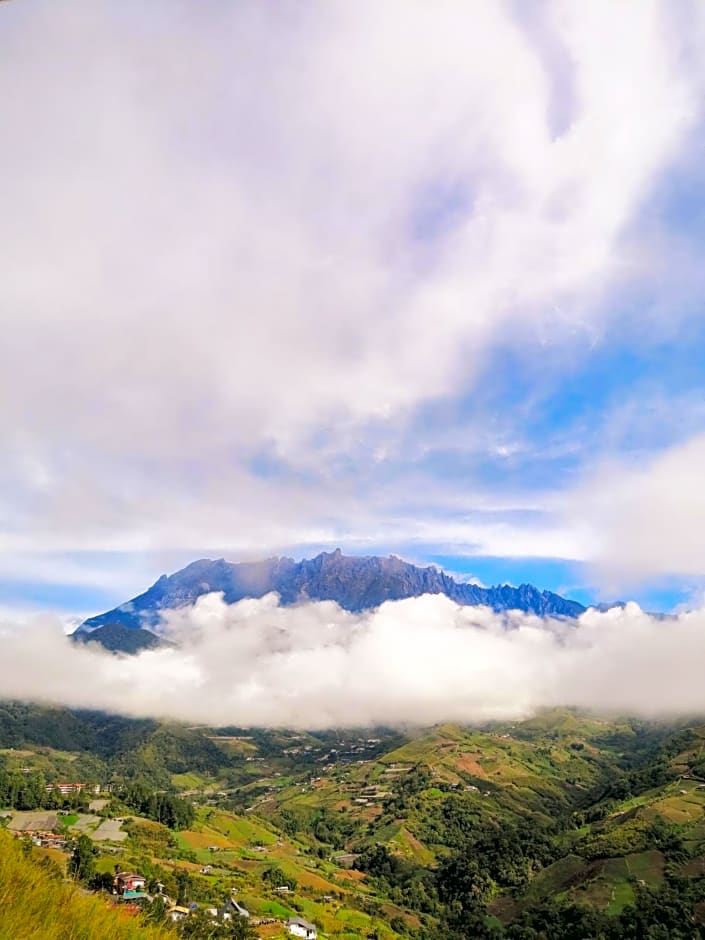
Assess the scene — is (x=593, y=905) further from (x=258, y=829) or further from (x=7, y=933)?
(x=7, y=933)

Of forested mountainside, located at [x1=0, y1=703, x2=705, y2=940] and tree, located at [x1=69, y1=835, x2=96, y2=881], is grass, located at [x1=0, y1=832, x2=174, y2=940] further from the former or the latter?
forested mountainside, located at [x1=0, y1=703, x2=705, y2=940]

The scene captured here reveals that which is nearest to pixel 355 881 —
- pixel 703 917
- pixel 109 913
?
pixel 703 917

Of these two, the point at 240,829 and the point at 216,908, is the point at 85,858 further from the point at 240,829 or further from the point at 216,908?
the point at 240,829

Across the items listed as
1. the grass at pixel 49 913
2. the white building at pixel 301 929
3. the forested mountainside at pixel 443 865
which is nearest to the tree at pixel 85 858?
the forested mountainside at pixel 443 865

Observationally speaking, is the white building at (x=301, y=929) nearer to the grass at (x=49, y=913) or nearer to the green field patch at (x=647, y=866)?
the green field patch at (x=647, y=866)

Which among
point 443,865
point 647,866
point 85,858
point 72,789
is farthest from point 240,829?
point 85,858

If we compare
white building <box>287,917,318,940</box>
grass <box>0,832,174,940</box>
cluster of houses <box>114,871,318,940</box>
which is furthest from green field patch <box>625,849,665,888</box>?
grass <box>0,832,174,940</box>

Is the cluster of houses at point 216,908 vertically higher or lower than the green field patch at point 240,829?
higher
